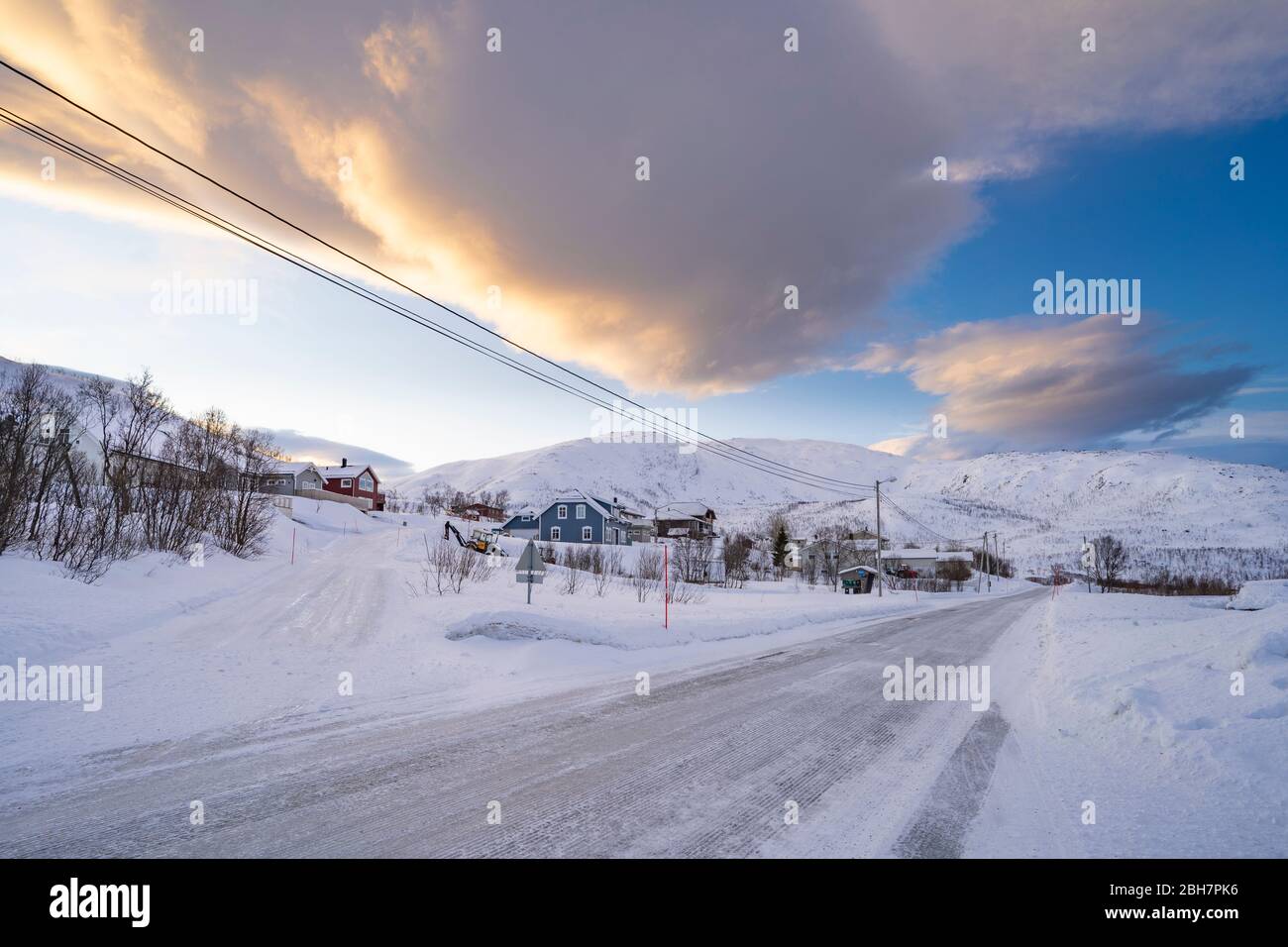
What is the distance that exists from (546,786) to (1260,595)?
30635 millimetres

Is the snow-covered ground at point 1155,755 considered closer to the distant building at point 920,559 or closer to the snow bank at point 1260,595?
the snow bank at point 1260,595

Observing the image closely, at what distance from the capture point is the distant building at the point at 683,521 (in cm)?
8794

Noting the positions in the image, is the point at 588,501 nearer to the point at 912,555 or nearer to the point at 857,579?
the point at 857,579

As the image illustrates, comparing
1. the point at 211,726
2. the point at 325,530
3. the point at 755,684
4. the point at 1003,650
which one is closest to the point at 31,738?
the point at 211,726

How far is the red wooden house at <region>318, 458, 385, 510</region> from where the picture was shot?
79.9 meters

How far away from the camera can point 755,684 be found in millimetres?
9195

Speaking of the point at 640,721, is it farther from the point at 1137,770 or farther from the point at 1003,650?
the point at 1003,650

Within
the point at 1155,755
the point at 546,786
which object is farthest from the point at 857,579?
the point at 546,786

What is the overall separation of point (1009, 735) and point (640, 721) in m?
4.18

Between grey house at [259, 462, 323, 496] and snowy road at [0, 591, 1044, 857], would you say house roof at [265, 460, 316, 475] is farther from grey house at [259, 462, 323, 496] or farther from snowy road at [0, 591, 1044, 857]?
snowy road at [0, 591, 1044, 857]

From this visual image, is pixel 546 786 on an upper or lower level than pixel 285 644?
upper

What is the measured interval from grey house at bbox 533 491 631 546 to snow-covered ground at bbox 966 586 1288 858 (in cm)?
5656

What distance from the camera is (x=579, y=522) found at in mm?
66000
